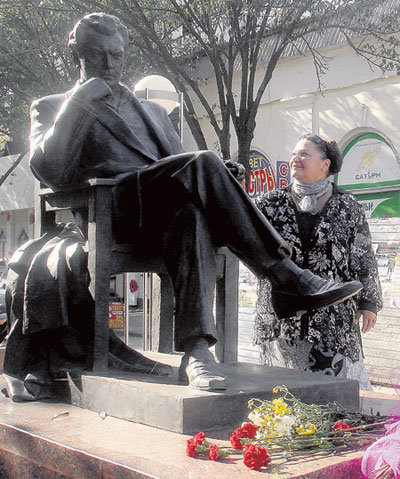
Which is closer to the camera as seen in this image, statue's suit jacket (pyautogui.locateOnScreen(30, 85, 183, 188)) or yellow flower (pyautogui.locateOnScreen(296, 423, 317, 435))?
yellow flower (pyautogui.locateOnScreen(296, 423, 317, 435))

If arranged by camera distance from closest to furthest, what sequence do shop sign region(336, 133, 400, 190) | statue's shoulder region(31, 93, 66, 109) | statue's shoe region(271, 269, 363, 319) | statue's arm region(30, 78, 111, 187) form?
statue's shoe region(271, 269, 363, 319) → statue's arm region(30, 78, 111, 187) → statue's shoulder region(31, 93, 66, 109) → shop sign region(336, 133, 400, 190)

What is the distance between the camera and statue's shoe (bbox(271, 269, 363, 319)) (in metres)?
2.95

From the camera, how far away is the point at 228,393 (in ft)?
9.24

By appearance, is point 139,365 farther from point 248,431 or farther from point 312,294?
point 248,431

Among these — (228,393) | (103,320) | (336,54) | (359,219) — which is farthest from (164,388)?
(336,54)

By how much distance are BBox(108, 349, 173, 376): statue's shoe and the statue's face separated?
128 cm

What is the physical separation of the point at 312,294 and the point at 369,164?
39.9 feet

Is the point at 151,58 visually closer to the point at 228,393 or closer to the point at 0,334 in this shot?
the point at 0,334

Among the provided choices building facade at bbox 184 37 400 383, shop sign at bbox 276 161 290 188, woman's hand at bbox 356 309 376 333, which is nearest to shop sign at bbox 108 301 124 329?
woman's hand at bbox 356 309 376 333

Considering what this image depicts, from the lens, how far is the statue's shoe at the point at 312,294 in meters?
2.95

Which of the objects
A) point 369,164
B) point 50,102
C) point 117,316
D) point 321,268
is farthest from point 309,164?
point 369,164

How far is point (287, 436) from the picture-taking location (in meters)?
2.45

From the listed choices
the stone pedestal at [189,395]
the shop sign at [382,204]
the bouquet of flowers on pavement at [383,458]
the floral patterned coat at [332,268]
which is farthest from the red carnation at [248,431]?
the shop sign at [382,204]

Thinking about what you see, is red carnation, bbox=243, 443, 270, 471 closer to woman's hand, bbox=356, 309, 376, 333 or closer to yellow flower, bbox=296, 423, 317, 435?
yellow flower, bbox=296, 423, 317, 435
